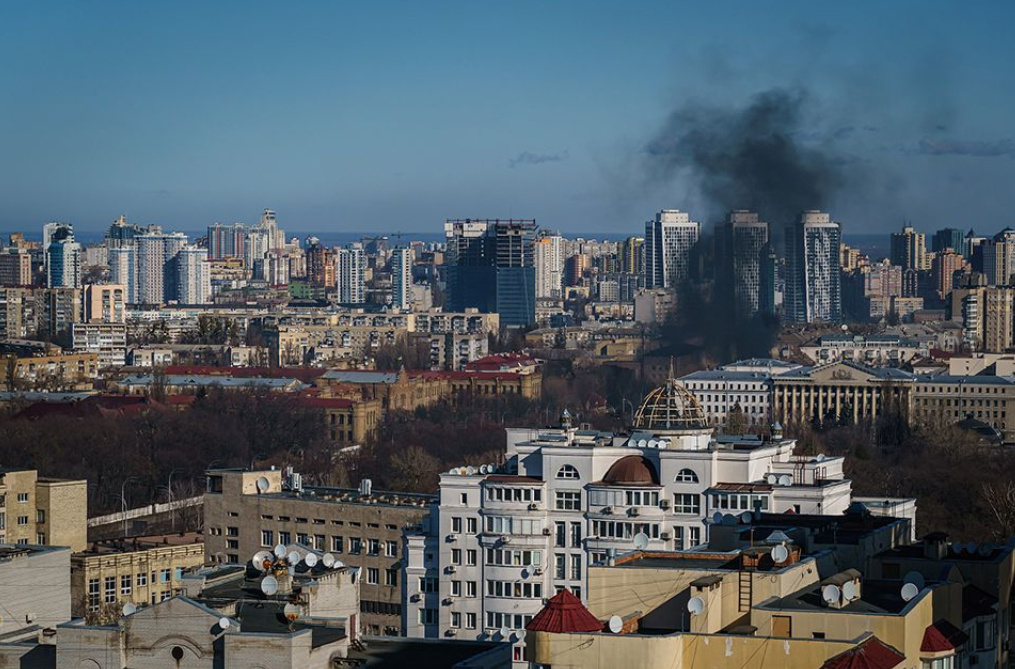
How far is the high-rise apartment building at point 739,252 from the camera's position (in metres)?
101

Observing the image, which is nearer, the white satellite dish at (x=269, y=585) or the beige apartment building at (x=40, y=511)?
the white satellite dish at (x=269, y=585)

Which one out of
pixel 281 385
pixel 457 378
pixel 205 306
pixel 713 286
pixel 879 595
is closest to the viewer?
pixel 879 595

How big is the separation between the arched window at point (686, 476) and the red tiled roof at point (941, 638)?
10.8m

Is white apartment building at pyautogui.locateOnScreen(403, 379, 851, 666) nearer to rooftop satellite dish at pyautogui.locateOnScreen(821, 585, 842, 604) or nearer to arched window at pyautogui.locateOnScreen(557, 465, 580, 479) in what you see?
arched window at pyautogui.locateOnScreen(557, 465, 580, 479)

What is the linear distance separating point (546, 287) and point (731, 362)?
9885cm

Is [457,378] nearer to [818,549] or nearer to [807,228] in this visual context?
[807,228]

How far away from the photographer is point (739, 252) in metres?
102

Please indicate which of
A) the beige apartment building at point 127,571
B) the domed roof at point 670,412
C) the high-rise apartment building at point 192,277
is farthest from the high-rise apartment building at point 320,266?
the domed roof at point 670,412

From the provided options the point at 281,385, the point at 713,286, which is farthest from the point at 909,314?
the point at 281,385

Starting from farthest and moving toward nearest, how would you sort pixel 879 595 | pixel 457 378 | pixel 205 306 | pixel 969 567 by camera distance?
pixel 205 306 → pixel 457 378 → pixel 969 567 → pixel 879 595

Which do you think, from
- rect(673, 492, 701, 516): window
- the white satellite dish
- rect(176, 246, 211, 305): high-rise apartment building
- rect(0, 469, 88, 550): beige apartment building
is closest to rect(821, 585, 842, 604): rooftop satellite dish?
the white satellite dish

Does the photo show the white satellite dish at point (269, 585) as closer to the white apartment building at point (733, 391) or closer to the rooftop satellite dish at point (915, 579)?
the rooftop satellite dish at point (915, 579)

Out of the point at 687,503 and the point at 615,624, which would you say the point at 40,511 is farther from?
the point at 615,624

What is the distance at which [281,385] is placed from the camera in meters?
80.4
